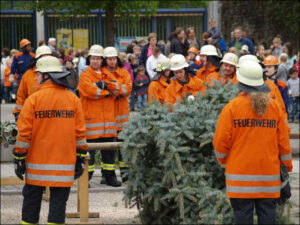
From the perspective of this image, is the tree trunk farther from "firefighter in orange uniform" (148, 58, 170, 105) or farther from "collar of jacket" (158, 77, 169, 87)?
"collar of jacket" (158, 77, 169, 87)

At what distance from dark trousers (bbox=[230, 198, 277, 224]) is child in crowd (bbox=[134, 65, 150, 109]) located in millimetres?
11205

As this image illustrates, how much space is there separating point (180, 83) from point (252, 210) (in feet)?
12.6

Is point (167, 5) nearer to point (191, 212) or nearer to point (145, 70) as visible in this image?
point (145, 70)

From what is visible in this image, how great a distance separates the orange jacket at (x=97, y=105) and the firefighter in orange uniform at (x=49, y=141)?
313 cm

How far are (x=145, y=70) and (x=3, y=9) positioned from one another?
1319 cm

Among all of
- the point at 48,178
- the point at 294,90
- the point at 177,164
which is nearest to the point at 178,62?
the point at 177,164

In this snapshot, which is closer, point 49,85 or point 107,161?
point 49,85

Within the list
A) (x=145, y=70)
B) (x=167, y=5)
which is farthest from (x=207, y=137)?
(x=167, y=5)

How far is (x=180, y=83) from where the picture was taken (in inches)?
384

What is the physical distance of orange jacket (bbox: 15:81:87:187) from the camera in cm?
654

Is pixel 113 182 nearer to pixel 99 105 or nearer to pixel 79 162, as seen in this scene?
pixel 99 105

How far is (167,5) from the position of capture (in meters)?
22.1

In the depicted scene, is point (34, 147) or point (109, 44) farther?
point (109, 44)

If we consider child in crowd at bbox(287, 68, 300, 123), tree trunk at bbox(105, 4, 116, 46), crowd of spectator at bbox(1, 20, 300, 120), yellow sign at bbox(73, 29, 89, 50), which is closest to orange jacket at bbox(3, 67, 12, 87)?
tree trunk at bbox(105, 4, 116, 46)
